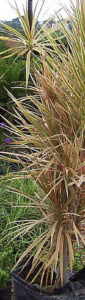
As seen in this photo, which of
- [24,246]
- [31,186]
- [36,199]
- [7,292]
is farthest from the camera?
[31,186]

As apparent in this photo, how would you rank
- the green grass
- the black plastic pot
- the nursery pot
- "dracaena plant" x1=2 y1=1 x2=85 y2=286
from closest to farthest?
1. "dracaena plant" x1=2 y1=1 x2=85 y2=286
2. the nursery pot
3. the black plastic pot
4. the green grass

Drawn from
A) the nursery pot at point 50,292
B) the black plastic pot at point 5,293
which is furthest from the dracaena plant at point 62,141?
the black plastic pot at point 5,293

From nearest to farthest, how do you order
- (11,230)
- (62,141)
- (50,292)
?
(62,141), (50,292), (11,230)

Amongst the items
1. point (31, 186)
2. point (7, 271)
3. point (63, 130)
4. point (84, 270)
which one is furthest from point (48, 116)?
point (31, 186)

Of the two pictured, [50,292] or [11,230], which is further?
[11,230]

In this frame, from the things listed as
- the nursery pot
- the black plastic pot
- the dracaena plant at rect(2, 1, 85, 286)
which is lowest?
the black plastic pot

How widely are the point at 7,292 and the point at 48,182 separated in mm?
902

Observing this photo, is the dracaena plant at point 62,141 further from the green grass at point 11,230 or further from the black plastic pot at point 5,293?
the black plastic pot at point 5,293

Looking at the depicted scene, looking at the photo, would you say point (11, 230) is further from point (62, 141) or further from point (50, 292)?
point (62, 141)

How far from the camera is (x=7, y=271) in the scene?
7.68 ft

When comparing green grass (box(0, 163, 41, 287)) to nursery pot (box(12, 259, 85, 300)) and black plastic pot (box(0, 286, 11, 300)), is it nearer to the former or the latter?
black plastic pot (box(0, 286, 11, 300))

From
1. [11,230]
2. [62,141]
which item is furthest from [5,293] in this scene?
[62,141]

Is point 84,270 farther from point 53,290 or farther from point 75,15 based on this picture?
point 75,15

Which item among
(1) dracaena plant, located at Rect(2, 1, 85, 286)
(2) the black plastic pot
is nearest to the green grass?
(2) the black plastic pot
